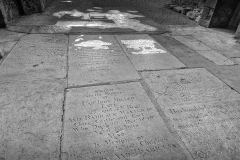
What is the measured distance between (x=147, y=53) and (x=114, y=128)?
2290mm

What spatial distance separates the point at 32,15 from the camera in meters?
6.00

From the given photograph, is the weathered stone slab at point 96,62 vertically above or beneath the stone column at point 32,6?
beneath

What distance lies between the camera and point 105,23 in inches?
222

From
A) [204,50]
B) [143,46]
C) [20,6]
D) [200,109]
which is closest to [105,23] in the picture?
[143,46]

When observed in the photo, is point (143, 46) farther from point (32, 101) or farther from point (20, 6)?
point (20, 6)

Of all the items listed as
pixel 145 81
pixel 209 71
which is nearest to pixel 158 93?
pixel 145 81

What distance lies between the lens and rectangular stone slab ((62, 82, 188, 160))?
5.92 ft

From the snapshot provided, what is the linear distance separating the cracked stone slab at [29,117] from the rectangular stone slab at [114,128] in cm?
15

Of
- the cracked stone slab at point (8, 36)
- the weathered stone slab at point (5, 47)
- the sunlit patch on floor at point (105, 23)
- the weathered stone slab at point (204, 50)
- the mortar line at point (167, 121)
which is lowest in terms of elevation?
the mortar line at point (167, 121)

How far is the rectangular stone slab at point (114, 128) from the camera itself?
5.92 feet

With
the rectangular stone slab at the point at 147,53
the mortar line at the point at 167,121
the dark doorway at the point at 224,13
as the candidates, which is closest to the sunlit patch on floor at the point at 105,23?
the rectangular stone slab at the point at 147,53

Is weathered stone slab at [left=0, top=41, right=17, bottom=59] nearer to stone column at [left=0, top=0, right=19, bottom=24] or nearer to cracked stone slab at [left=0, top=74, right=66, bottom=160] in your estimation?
cracked stone slab at [left=0, top=74, right=66, bottom=160]

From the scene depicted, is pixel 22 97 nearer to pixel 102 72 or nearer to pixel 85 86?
pixel 85 86

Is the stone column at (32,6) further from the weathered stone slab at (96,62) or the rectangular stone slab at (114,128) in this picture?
the rectangular stone slab at (114,128)
